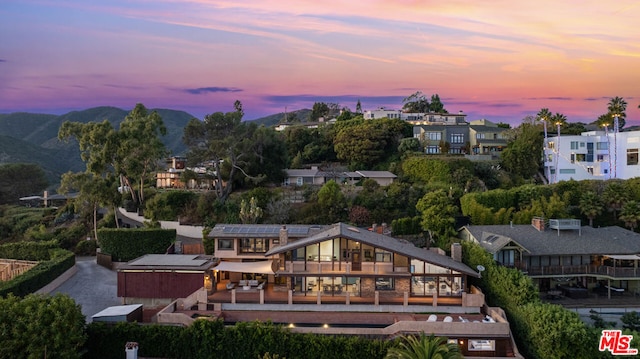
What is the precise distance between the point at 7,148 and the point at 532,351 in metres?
128

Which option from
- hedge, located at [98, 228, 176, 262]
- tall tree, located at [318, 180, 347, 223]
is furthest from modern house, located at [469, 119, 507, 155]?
hedge, located at [98, 228, 176, 262]

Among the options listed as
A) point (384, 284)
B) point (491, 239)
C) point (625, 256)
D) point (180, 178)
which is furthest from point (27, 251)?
point (625, 256)

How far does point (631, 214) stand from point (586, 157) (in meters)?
18.6

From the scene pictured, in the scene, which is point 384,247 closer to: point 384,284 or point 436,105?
point 384,284

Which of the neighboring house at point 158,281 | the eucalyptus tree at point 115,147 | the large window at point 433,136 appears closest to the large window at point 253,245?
the neighboring house at point 158,281

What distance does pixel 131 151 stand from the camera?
148ft

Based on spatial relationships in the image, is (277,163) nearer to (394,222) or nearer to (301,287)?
(394,222)

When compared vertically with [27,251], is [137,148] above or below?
above

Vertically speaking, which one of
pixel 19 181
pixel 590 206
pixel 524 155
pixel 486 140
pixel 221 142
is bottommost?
pixel 590 206

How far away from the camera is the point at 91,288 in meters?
33.3

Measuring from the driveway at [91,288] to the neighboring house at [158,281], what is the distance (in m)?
1.79

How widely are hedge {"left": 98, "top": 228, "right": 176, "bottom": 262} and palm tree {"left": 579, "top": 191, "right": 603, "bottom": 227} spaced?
39554 millimetres

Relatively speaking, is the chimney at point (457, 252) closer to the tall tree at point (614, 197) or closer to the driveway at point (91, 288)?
the driveway at point (91, 288)

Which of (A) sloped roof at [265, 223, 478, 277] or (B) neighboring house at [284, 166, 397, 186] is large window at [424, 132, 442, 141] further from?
(A) sloped roof at [265, 223, 478, 277]
